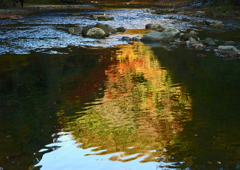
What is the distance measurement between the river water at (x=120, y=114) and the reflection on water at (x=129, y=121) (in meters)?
0.02

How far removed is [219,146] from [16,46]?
15.1 meters

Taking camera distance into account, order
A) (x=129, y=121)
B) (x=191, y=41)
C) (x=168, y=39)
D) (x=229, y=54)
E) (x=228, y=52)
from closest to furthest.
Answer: (x=129, y=121), (x=229, y=54), (x=228, y=52), (x=191, y=41), (x=168, y=39)

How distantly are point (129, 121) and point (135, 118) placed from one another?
0.22 m

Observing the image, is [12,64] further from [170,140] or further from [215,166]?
[215,166]

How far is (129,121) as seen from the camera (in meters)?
5.86

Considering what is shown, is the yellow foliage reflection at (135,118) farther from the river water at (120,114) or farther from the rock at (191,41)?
the rock at (191,41)

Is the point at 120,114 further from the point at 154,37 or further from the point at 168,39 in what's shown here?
the point at 154,37

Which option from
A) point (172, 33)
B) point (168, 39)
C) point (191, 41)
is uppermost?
point (172, 33)

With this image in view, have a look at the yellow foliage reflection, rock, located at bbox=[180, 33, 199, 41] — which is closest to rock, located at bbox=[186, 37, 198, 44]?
rock, located at bbox=[180, 33, 199, 41]

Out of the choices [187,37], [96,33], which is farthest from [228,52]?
[96,33]

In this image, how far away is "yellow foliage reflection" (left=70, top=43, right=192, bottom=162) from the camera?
476cm

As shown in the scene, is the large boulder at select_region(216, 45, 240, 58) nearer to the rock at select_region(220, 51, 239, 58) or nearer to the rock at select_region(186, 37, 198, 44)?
the rock at select_region(220, 51, 239, 58)

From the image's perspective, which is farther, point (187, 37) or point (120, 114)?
point (187, 37)

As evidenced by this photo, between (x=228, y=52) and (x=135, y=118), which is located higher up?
(x=228, y=52)
